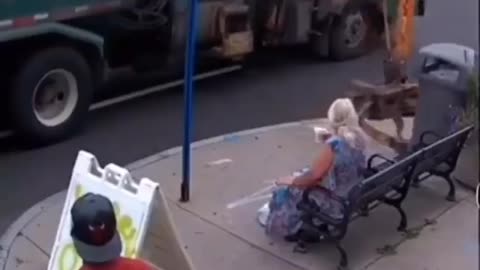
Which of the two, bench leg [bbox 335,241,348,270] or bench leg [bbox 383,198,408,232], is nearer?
bench leg [bbox 335,241,348,270]

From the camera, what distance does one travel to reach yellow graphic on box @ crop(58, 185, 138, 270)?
4.75m

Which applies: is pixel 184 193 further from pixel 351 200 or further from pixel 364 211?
pixel 351 200

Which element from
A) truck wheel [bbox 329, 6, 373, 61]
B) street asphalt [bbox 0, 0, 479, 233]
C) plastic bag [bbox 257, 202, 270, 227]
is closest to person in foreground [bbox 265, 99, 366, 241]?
plastic bag [bbox 257, 202, 270, 227]

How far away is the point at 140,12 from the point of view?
880 centimetres

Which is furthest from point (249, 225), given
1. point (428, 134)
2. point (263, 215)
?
point (428, 134)

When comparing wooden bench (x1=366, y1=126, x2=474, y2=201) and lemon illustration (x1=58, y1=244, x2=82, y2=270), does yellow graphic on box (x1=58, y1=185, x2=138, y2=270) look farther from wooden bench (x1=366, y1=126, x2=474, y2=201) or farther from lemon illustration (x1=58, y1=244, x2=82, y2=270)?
wooden bench (x1=366, y1=126, x2=474, y2=201)

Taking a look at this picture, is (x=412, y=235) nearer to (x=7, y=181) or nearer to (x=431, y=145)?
(x=431, y=145)

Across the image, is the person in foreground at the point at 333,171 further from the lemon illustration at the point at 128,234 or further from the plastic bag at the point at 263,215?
the lemon illustration at the point at 128,234

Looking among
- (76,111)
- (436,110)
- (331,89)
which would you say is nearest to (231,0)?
(331,89)

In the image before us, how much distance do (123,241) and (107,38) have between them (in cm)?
418

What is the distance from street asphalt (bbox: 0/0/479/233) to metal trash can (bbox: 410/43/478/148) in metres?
0.17

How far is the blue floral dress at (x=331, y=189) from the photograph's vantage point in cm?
561

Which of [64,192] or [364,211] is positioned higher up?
[364,211]

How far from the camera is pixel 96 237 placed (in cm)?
309
